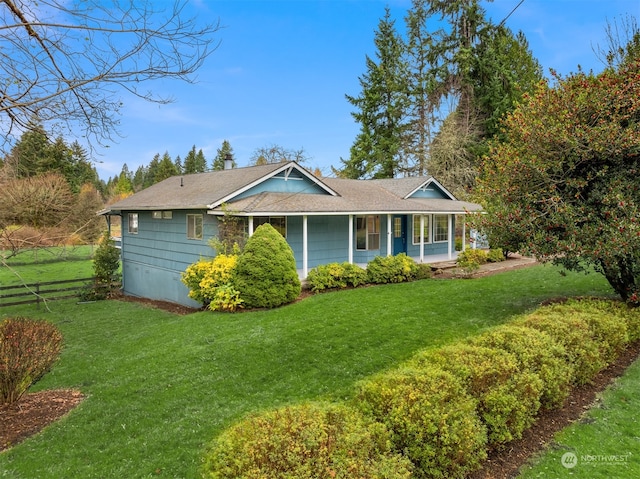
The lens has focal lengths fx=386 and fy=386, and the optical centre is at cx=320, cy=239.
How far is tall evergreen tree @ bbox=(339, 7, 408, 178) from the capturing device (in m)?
33.3

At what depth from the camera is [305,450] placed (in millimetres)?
2822

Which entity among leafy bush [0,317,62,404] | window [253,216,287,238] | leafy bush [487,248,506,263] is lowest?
leafy bush [0,317,62,404]

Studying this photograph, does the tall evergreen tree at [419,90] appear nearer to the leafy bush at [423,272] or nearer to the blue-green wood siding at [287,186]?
the blue-green wood siding at [287,186]

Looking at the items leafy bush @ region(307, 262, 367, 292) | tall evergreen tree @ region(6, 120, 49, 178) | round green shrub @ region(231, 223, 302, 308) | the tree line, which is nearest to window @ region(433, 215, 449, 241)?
leafy bush @ region(307, 262, 367, 292)

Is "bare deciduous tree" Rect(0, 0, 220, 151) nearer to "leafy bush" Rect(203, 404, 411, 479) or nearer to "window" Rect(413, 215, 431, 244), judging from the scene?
"leafy bush" Rect(203, 404, 411, 479)

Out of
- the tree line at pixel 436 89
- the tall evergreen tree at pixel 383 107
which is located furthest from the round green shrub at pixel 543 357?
the tall evergreen tree at pixel 383 107

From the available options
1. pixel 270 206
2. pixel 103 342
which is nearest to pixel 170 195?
pixel 270 206

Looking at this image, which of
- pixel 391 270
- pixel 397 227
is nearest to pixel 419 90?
pixel 397 227

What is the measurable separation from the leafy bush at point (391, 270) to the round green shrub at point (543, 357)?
837 centimetres

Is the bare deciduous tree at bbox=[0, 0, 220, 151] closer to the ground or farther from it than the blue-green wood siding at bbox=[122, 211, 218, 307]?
farther from it

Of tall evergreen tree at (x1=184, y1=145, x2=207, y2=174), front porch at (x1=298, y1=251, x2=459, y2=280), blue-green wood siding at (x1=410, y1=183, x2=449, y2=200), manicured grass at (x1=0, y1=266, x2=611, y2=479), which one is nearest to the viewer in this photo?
manicured grass at (x1=0, y1=266, x2=611, y2=479)

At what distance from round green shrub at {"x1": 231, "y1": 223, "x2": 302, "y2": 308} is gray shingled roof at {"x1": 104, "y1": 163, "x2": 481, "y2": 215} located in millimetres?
1166

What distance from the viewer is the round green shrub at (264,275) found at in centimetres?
1112

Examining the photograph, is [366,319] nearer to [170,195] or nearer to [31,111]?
[31,111]
